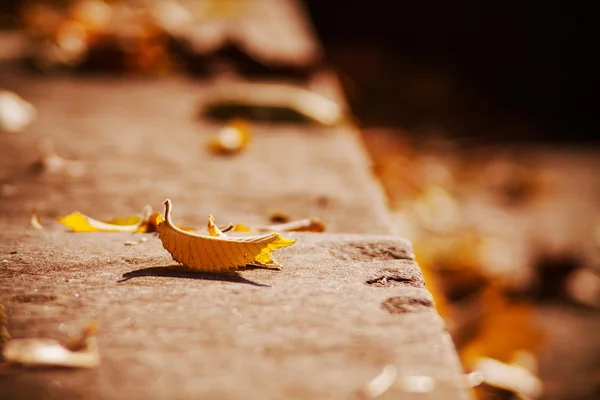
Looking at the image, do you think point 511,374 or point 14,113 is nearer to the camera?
point 511,374

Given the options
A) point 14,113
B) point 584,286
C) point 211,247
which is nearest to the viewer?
point 211,247

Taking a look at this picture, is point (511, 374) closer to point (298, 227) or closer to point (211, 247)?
point (298, 227)

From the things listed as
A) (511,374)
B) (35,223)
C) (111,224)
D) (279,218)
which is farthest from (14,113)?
(511,374)

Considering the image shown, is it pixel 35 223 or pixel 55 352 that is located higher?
pixel 35 223

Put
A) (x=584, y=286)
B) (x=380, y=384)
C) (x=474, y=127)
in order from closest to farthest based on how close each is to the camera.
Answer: (x=380, y=384) → (x=584, y=286) → (x=474, y=127)

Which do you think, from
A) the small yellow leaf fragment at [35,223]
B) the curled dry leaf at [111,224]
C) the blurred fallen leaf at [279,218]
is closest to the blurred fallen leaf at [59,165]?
the small yellow leaf fragment at [35,223]

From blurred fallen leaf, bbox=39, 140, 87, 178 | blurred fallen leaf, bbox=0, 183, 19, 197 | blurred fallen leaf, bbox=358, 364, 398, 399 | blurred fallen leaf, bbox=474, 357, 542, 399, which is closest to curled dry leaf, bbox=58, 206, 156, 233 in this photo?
blurred fallen leaf, bbox=0, 183, 19, 197

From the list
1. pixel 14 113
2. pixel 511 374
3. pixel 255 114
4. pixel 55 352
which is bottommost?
pixel 55 352
